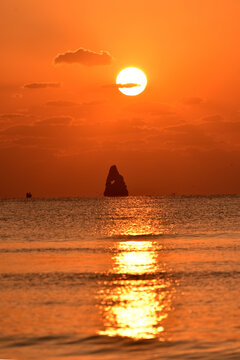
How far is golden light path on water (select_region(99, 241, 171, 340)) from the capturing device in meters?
27.3

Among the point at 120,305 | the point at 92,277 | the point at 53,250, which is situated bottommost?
the point at 120,305

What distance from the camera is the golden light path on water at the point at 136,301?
89.6 feet

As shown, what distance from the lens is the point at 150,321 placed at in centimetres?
2892

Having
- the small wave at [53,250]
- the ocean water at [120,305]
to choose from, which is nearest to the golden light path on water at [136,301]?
the ocean water at [120,305]

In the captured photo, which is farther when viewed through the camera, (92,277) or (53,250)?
(53,250)

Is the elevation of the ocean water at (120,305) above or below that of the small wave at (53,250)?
below

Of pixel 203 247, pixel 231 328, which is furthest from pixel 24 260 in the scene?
pixel 231 328

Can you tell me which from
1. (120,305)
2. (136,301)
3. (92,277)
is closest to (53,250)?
(92,277)

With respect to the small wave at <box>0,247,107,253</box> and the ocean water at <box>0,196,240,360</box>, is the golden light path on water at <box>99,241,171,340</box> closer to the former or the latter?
the ocean water at <box>0,196,240,360</box>

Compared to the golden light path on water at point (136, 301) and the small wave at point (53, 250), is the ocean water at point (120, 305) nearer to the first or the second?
the golden light path on water at point (136, 301)

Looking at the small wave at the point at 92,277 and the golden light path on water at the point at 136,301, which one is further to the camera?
the small wave at the point at 92,277

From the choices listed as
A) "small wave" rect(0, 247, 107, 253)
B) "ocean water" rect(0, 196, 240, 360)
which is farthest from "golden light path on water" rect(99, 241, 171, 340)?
"small wave" rect(0, 247, 107, 253)

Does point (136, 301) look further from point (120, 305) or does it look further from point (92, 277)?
point (92, 277)

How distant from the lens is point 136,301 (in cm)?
3416
